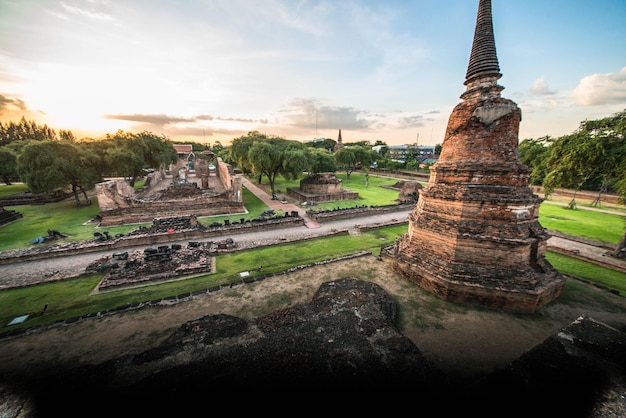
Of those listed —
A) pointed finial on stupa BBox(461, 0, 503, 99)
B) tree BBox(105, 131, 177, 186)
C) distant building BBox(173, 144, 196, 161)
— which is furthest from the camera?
distant building BBox(173, 144, 196, 161)

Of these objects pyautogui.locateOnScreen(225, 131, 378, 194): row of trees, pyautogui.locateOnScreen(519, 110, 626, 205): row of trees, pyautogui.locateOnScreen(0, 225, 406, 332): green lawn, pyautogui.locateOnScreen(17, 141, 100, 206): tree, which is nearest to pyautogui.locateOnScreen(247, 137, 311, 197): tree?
pyautogui.locateOnScreen(225, 131, 378, 194): row of trees

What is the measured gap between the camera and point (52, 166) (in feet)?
62.4

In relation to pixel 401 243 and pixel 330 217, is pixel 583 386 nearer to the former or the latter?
pixel 401 243

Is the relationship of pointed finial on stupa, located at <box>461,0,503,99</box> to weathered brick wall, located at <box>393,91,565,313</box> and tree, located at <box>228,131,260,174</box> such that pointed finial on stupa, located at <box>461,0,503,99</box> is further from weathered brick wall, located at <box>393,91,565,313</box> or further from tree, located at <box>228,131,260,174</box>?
tree, located at <box>228,131,260,174</box>

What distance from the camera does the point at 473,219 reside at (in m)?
8.52

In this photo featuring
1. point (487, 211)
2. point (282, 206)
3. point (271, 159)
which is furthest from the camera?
point (271, 159)

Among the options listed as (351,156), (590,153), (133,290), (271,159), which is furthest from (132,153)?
(590,153)

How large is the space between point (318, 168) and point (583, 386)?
34.3 metres

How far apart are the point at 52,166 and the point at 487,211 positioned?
95.6ft

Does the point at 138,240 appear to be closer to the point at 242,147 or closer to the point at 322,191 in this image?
the point at 322,191

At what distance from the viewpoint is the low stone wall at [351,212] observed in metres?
18.9

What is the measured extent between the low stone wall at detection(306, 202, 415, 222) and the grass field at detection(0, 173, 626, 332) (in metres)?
3.45

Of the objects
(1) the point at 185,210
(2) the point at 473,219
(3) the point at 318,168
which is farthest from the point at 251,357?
(3) the point at 318,168

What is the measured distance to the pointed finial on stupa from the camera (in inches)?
330
